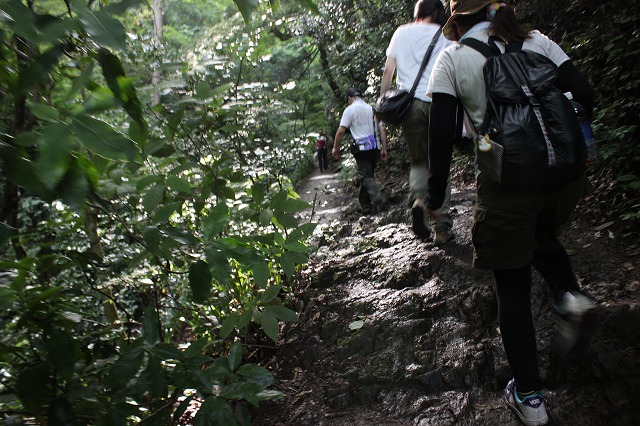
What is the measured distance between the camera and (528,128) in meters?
1.80

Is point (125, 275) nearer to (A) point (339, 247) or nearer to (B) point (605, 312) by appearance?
(A) point (339, 247)

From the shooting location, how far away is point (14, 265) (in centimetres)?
154

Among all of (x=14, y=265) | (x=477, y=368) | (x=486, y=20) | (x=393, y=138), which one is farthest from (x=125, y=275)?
(x=393, y=138)

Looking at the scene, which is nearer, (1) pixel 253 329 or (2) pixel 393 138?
(1) pixel 253 329

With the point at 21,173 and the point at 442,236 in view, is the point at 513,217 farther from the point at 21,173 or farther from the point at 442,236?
the point at 442,236

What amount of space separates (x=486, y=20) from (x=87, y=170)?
1.90 metres

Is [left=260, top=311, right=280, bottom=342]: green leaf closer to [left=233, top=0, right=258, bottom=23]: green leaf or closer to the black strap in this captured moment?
[left=233, top=0, right=258, bottom=23]: green leaf

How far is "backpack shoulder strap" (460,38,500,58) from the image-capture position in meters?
1.97

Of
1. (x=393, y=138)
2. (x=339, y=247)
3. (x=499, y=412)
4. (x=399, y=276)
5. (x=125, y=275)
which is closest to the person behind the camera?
(x=499, y=412)

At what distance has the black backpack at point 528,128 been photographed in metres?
1.80

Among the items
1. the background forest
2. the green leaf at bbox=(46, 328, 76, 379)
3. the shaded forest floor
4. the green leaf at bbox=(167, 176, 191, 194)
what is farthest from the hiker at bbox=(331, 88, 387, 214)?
the green leaf at bbox=(46, 328, 76, 379)

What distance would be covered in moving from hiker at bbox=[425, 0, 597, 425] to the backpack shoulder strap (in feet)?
0.07

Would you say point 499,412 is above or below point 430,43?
below

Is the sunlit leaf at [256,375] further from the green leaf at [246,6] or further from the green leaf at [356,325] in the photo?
the green leaf at [356,325]
